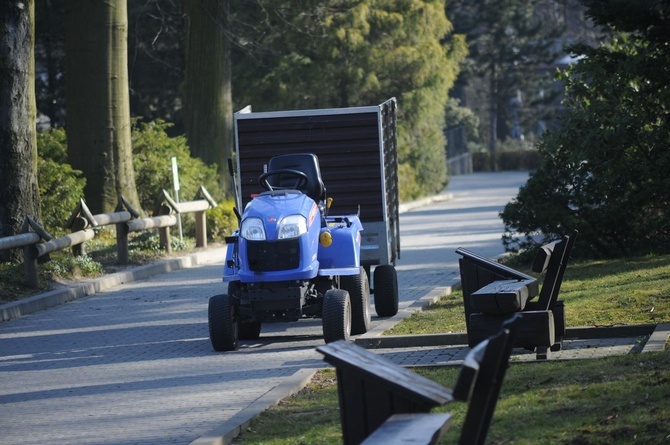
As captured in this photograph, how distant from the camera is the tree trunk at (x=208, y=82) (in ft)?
99.4

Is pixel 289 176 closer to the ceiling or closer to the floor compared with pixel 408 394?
closer to the ceiling

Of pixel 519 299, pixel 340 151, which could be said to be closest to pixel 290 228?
pixel 519 299

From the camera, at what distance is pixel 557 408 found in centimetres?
807

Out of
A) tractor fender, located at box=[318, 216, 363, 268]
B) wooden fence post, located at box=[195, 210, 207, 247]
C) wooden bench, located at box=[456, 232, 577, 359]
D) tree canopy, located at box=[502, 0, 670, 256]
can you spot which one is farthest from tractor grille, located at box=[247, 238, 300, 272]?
wooden fence post, located at box=[195, 210, 207, 247]

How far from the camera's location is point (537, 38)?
7412 cm

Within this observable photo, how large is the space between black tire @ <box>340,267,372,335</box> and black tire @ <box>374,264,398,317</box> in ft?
4.36

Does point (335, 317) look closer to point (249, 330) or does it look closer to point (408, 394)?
point (249, 330)

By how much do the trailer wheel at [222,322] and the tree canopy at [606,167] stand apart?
413 cm

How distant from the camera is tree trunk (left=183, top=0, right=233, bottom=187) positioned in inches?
1193

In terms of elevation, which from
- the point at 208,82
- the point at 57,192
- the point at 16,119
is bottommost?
the point at 57,192

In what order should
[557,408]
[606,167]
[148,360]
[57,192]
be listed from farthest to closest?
[57,192], [606,167], [148,360], [557,408]

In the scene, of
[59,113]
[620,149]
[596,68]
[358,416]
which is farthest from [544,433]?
[59,113]

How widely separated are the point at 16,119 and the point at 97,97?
A: 4.52 metres

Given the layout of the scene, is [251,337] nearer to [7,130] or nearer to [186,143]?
[7,130]
